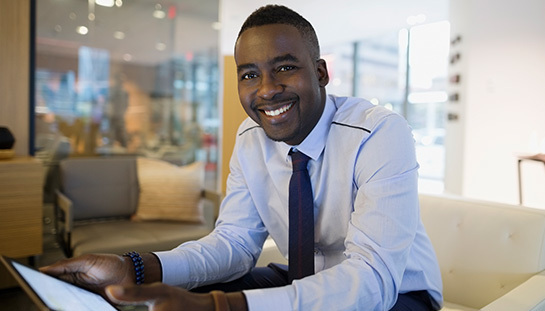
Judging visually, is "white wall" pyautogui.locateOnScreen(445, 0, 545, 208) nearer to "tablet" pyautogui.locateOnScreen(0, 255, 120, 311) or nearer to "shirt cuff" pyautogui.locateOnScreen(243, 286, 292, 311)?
"shirt cuff" pyautogui.locateOnScreen(243, 286, 292, 311)

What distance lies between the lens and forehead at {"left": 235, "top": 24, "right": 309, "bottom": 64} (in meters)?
1.07

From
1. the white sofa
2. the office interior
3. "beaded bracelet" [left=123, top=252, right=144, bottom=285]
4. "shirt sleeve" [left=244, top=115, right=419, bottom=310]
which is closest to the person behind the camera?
"shirt sleeve" [left=244, top=115, right=419, bottom=310]

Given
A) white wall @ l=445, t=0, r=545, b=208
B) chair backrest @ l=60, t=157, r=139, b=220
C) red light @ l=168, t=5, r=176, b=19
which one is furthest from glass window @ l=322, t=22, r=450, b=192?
chair backrest @ l=60, t=157, r=139, b=220

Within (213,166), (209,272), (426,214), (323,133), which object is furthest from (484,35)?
(209,272)

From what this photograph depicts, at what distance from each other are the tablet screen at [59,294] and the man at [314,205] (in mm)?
119

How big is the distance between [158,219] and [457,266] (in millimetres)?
2243

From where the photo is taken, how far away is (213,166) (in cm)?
529

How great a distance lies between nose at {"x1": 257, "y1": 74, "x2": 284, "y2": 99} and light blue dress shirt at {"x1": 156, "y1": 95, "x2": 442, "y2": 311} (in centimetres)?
18

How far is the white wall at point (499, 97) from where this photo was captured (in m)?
4.69

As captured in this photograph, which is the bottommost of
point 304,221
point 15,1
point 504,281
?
point 504,281

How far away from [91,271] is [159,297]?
0.33m

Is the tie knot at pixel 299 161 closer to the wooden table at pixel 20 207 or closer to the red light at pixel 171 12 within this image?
the wooden table at pixel 20 207

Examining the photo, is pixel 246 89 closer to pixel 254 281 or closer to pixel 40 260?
pixel 254 281

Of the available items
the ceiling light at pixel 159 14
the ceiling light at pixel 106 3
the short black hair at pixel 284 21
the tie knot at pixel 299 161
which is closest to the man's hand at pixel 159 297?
the tie knot at pixel 299 161
